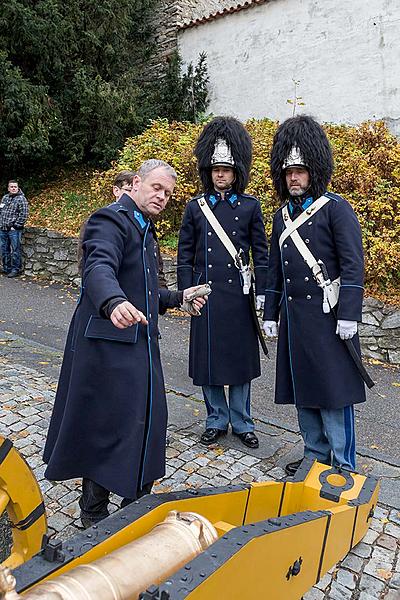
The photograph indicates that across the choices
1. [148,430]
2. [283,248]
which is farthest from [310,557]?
[283,248]

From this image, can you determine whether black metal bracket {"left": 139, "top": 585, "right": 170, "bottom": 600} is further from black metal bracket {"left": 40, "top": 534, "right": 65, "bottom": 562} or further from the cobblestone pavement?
the cobblestone pavement

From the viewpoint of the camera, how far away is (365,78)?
11.0m

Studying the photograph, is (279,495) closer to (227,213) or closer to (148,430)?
(148,430)

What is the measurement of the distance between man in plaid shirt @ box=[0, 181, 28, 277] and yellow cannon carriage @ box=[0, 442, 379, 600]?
9238 millimetres

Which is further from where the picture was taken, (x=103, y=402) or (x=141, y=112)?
(x=141, y=112)

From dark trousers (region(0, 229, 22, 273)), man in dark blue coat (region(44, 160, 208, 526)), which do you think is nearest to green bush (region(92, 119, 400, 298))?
dark trousers (region(0, 229, 22, 273))

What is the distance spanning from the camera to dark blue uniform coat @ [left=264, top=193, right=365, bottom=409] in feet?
10.8

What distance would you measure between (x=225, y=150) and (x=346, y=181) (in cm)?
413

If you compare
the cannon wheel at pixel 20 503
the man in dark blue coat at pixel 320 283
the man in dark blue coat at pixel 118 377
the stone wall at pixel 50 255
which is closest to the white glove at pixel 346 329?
the man in dark blue coat at pixel 320 283

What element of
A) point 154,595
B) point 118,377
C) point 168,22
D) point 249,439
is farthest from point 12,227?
point 154,595

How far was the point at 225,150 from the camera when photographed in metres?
3.97

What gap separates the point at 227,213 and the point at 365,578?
236 cm

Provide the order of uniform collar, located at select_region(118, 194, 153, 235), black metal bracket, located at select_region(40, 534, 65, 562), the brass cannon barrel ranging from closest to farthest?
the brass cannon barrel → black metal bracket, located at select_region(40, 534, 65, 562) → uniform collar, located at select_region(118, 194, 153, 235)

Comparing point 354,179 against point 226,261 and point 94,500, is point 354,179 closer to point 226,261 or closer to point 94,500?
point 226,261
